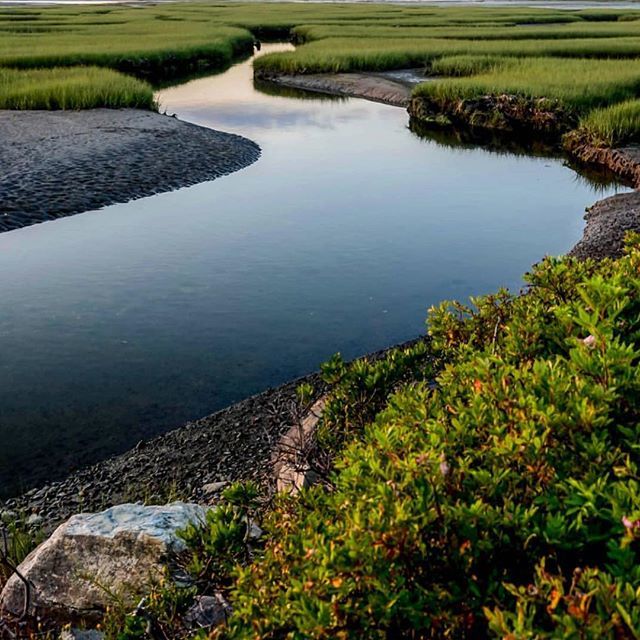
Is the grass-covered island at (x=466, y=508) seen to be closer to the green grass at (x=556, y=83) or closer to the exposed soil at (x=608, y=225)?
the exposed soil at (x=608, y=225)

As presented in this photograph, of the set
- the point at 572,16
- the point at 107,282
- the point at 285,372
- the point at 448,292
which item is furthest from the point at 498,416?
the point at 572,16

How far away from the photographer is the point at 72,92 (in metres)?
22.4

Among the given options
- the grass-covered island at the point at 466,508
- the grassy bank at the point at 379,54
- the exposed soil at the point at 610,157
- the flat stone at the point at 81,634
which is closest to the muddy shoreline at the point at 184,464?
the grass-covered island at the point at 466,508

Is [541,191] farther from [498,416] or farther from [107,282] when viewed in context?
[498,416]

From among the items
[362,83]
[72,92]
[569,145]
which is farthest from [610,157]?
[72,92]

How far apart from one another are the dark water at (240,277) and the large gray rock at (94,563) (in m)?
2.41

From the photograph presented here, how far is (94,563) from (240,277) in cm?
756

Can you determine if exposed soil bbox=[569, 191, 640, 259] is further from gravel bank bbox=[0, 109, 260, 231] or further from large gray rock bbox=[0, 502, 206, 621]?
gravel bank bbox=[0, 109, 260, 231]

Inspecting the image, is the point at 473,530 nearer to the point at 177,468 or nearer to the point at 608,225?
the point at 177,468

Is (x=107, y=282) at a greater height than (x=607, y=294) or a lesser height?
lesser

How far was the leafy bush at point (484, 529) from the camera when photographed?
1944 millimetres

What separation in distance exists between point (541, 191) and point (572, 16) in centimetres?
5992

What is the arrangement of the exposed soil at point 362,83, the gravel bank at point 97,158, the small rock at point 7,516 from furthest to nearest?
the exposed soil at point 362,83
the gravel bank at point 97,158
the small rock at point 7,516

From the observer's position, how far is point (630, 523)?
197cm
